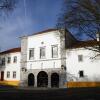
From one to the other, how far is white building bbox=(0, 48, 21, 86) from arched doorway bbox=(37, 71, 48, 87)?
5.01 metres

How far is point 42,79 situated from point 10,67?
894 centimetres

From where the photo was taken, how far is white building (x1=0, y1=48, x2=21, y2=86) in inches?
1702

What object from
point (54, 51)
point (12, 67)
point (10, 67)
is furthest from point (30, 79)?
point (54, 51)

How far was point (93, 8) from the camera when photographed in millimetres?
21656

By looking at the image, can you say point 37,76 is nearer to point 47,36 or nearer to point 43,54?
point 43,54

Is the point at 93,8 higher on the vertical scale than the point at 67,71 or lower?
higher

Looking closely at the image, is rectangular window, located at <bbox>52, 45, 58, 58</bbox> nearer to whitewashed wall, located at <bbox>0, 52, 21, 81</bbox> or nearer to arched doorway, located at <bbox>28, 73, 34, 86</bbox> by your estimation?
arched doorway, located at <bbox>28, 73, 34, 86</bbox>

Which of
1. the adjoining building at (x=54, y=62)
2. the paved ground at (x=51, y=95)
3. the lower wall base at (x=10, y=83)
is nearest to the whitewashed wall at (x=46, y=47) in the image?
the adjoining building at (x=54, y=62)

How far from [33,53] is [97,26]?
2011 centimetres

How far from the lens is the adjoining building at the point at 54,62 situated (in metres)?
33.9

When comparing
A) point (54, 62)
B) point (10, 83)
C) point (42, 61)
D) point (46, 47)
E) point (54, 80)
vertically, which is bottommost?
point (10, 83)

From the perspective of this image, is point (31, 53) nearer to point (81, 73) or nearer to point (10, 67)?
point (10, 67)

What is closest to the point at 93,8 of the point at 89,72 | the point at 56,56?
the point at 89,72

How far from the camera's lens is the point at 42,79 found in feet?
Result: 130
